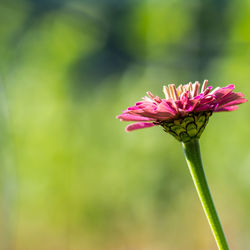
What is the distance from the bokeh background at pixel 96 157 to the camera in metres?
2.46

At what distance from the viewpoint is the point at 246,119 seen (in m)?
1.90

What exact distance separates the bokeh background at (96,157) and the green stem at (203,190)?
5.97ft

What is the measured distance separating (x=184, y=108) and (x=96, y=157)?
7.90 ft

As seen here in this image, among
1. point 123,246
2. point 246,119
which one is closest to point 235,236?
point 123,246

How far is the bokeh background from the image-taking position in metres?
2.46

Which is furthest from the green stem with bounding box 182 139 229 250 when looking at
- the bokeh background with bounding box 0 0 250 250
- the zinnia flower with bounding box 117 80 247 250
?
the bokeh background with bounding box 0 0 250 250

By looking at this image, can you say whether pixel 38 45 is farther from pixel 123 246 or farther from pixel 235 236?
pixel 235 236

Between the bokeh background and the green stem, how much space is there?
182 cm

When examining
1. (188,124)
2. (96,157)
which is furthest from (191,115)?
(96,157)

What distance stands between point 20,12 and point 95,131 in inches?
33.4

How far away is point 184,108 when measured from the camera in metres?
0.42

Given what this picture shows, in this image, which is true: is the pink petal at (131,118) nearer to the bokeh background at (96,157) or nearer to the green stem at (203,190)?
the green stem at (203,190)

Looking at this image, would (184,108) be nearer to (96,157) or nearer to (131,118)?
(131,118)

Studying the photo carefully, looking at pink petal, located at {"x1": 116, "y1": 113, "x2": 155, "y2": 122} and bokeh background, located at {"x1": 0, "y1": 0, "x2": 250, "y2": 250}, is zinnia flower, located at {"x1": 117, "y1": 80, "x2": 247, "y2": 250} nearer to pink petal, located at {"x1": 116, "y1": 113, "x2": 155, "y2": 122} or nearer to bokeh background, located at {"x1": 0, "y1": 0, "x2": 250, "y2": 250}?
pink petal, located at {"x1": 116, "y1": 113, "x2": 155, "y2": 122}
